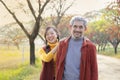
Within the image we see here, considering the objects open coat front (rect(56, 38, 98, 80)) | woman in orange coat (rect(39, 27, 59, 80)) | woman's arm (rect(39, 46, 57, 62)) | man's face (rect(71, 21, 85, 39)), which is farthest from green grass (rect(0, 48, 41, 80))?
man's face (rect(71, 21, 85, 39))

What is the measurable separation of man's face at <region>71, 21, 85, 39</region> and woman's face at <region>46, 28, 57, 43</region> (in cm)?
80

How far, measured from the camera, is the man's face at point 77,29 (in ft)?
16.1

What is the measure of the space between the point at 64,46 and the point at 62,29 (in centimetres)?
4389

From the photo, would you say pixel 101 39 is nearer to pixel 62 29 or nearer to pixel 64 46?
pixel 62 29

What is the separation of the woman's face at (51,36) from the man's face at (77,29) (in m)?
0.80

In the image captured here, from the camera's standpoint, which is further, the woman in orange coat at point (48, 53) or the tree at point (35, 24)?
the tree at point (35, 24)

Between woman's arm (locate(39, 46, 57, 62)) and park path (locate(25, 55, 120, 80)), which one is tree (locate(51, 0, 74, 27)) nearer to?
park path (locate(25, 55, 120, 80))

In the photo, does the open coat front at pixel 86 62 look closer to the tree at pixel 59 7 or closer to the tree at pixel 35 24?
the tree at pixel 35 24

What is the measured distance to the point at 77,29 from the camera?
16.1 feet

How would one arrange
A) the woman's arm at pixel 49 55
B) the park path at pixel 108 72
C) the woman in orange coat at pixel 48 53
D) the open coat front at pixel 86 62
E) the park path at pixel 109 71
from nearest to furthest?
the open coat front at pixel 86 62, the woman's arm at pixel 49 55, the woman in orange coat at pixel 48 53, the park path at pixel 108 72, the park path at pixel 109 71

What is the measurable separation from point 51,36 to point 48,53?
1.01 feet

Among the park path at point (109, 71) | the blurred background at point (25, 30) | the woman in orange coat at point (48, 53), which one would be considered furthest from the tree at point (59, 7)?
the woman in orange coat at point (48, 53)

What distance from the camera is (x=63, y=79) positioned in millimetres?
4949

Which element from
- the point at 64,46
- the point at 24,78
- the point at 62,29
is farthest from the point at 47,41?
the point at 62,29
